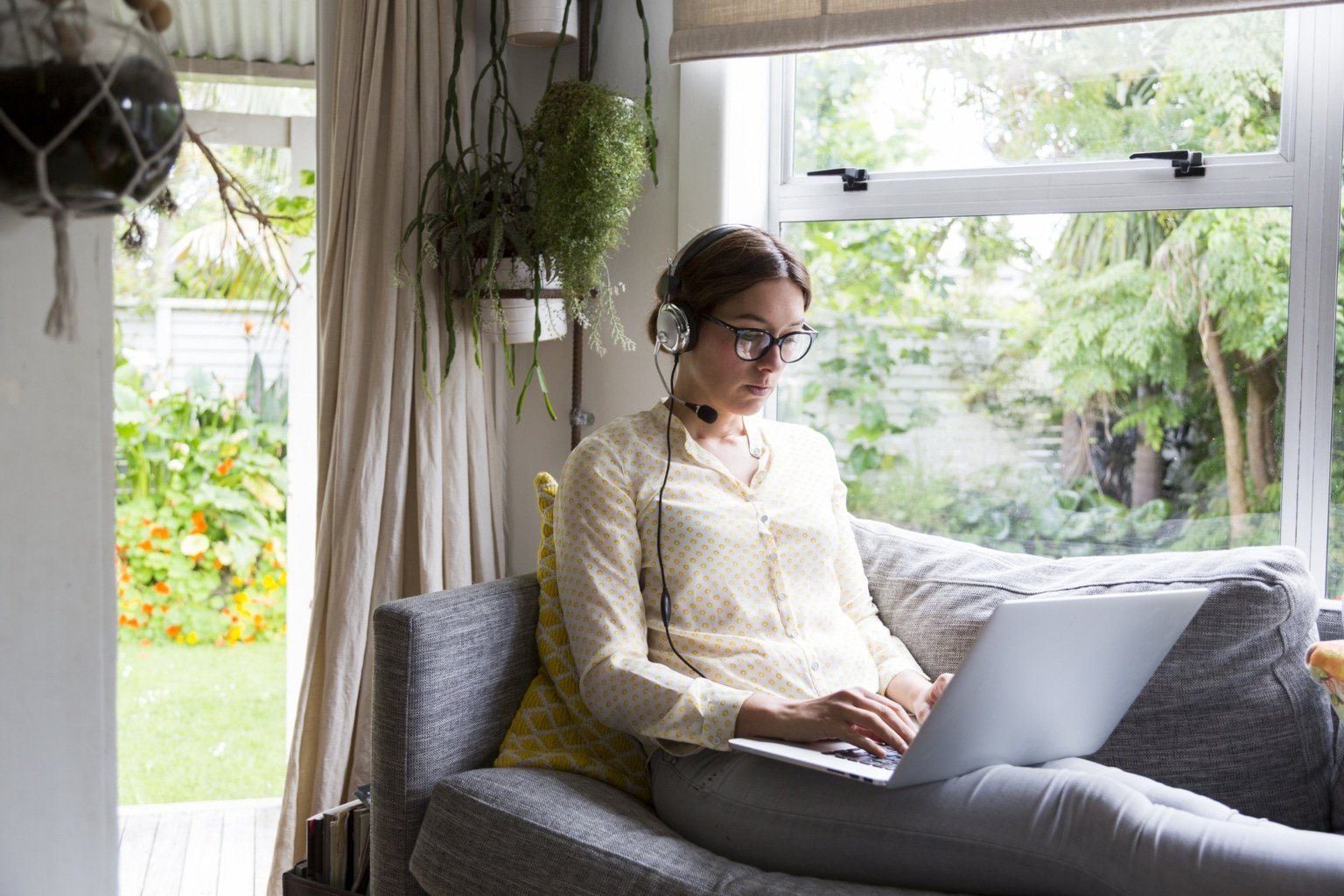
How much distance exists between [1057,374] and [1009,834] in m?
1.16

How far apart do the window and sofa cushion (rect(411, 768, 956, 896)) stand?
110cm

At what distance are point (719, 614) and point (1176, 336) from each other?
108cm

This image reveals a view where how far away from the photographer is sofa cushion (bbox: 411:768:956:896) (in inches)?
52.9

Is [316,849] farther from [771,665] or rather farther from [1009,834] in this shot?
[1009,834]

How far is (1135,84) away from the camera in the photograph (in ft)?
7.02

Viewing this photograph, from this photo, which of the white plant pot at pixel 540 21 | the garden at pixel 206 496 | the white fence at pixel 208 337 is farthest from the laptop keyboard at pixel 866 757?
the white fence at pixel 208 337

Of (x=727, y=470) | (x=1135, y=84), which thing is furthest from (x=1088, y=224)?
(x=727, y=470)

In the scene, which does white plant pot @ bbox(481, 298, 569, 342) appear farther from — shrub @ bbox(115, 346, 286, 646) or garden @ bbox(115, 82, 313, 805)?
shrub @ bbox(115, 346, 286, 646)

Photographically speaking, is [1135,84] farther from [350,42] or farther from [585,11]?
[350,42]

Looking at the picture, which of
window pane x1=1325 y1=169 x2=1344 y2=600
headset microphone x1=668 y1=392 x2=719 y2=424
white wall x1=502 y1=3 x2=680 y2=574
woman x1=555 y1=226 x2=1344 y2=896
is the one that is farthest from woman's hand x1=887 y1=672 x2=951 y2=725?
white wall x1=502 y1=3 x2=680 y2=574

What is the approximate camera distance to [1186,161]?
2090mm

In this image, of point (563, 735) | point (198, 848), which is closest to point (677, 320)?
point (563, 735)

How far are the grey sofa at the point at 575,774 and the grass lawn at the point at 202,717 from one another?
1.81m

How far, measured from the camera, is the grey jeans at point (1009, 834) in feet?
3.90
